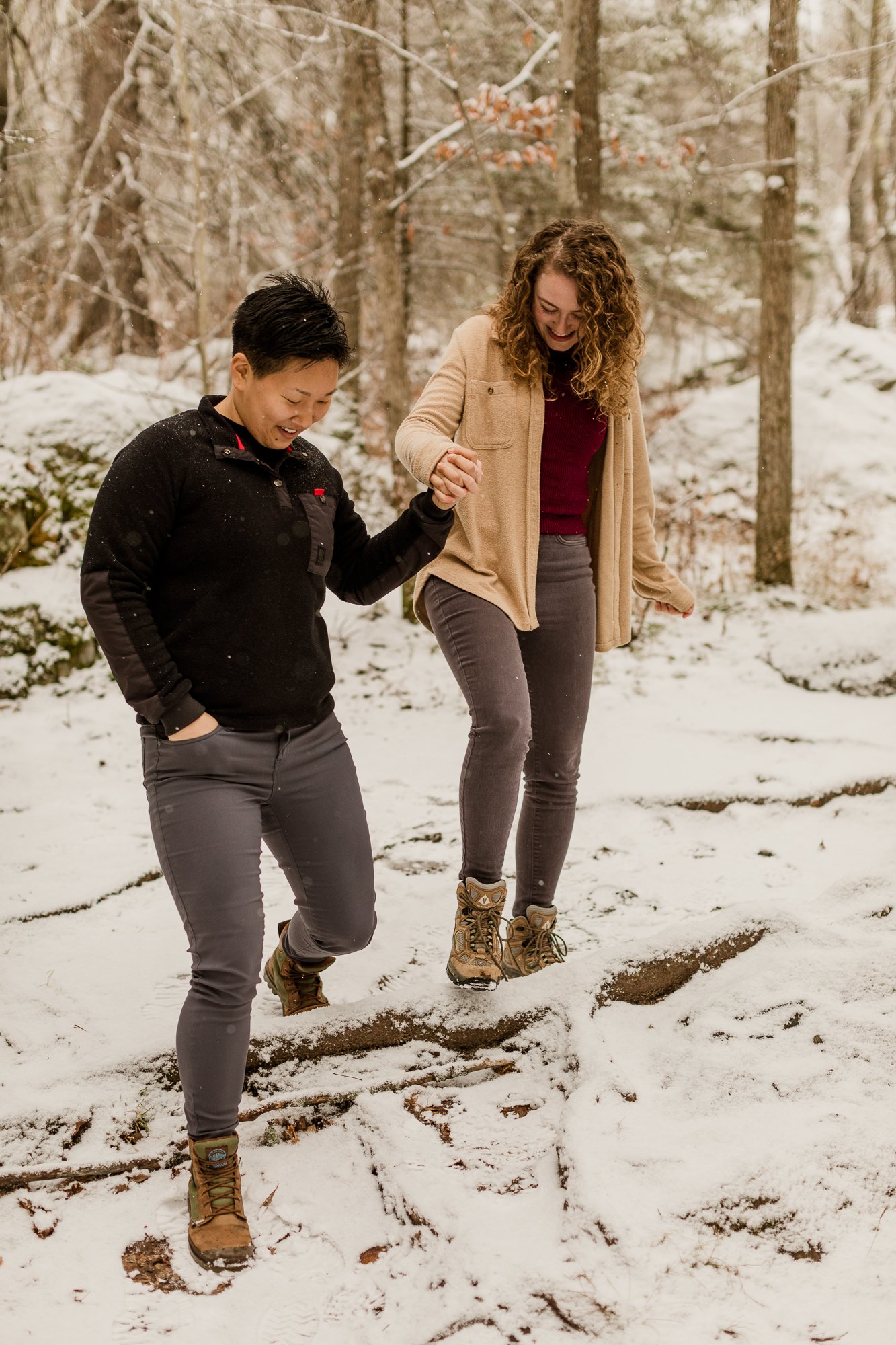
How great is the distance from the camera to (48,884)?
4047 mm

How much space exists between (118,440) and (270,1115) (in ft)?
17.7

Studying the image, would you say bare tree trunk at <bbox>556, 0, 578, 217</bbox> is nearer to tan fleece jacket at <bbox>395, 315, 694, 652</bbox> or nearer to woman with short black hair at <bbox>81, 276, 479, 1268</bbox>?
tan fleece jacket at <bbox>395, 315, 694, 652</bbox>

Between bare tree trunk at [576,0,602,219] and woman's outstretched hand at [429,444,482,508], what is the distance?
5.65 meters

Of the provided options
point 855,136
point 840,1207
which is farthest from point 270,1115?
point 855,136

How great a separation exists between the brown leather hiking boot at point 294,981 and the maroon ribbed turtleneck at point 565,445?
4.93 ft

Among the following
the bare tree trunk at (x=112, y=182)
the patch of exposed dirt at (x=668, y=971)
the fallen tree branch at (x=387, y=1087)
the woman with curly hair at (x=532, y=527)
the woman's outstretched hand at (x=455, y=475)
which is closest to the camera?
the woman's outstretched hand at (x=455, y=475)

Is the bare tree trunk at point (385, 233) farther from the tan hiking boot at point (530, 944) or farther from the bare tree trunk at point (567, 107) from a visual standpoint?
the tan hiking boot at point (530, 944)

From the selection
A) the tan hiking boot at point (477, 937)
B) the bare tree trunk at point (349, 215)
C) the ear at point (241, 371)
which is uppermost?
the bare tree trunk at point (349, 215)

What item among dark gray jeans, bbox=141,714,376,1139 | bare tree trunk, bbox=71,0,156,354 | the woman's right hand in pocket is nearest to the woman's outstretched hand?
dark gray jeans, bbox=141,714,376,1139

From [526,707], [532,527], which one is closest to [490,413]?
[532,527]

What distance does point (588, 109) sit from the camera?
7.50 m

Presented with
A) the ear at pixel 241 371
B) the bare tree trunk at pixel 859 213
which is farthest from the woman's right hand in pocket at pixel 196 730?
the bare tree trunk at pixel 859 213

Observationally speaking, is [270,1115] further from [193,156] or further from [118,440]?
[193,156]

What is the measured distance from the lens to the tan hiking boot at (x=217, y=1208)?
225 centimetres
